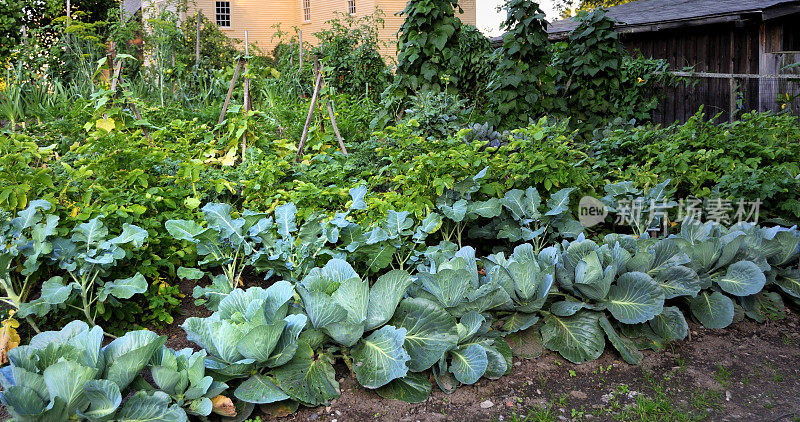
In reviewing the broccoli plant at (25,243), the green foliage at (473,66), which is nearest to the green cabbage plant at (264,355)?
the broccoli plant at (25,243)

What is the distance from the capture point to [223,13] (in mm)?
21875

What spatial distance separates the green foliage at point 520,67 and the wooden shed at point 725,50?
192 cm

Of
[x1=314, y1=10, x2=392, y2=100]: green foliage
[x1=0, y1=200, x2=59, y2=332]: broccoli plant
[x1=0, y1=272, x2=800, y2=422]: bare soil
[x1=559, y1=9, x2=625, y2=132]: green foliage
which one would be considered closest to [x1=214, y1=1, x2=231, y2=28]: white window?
[x1=314, y1=10, x2=392, y2=100]: green foliage

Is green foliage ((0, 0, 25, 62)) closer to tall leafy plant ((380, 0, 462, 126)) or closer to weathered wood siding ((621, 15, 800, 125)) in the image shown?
tall leafy plant ((380, 0, 462, 126))

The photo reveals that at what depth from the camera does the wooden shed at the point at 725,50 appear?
786 cm

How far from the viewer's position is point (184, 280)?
3.46 metres

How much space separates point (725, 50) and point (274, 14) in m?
16.9

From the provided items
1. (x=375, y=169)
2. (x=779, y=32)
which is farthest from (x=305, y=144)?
(x=779, y=32)

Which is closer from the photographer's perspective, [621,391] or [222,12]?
[621,391]

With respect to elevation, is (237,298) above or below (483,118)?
below

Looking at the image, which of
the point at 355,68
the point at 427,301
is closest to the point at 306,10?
the point at 355,68

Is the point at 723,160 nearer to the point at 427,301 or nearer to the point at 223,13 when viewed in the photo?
the point at 427,301

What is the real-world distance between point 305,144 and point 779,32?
290 inches

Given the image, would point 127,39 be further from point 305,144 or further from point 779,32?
point 779,32
